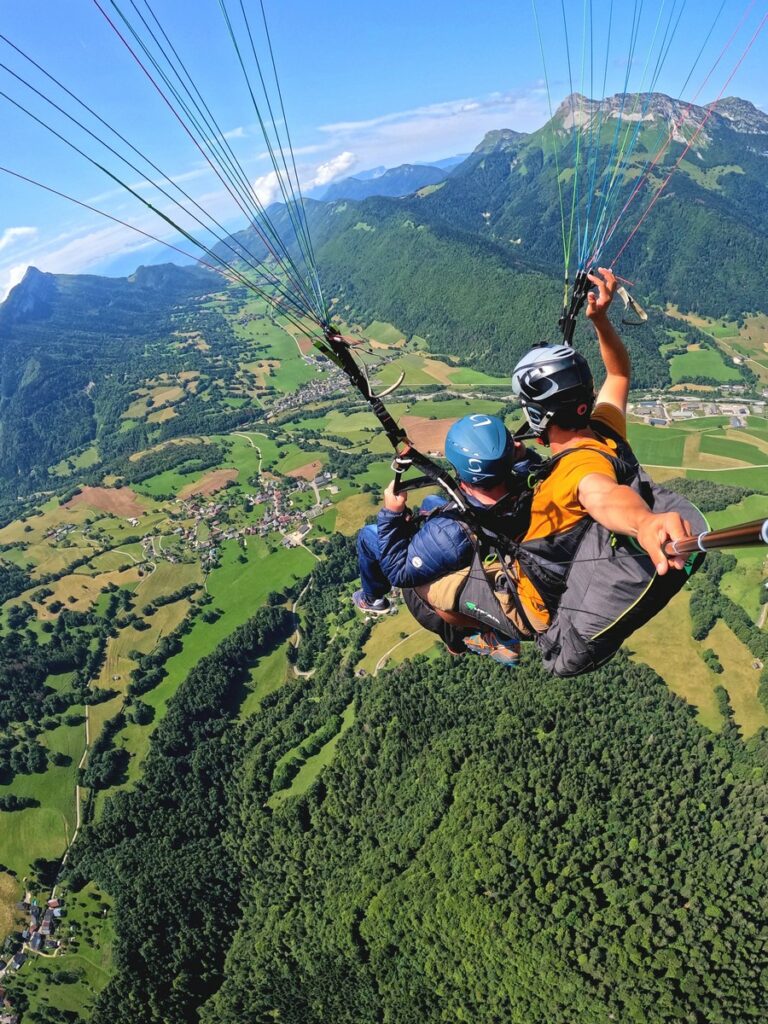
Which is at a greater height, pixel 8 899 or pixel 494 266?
pixel 494 266

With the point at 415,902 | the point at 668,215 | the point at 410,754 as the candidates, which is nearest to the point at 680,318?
the point at 668,215

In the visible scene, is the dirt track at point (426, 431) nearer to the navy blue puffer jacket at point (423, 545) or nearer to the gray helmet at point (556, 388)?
the navy blue puffer jacket at point (423, 545)

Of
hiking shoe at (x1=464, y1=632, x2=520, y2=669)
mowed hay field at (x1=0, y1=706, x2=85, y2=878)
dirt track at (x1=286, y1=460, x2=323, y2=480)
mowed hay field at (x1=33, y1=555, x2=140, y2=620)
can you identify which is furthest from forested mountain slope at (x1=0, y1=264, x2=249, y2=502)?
hiking shoe at (x1=464, y1=632, x2=520, y2=669)

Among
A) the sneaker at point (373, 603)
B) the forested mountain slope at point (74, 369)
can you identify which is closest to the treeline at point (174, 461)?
the forested mountain slope at point (74, 369)

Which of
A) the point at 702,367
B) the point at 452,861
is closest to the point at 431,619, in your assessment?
the point at 452,861

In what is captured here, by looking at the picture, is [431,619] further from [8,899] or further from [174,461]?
[174,461]

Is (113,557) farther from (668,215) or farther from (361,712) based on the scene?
(668,215)
